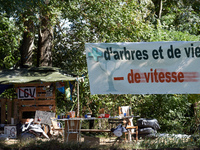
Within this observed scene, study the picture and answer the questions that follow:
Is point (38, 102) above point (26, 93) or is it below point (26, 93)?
below

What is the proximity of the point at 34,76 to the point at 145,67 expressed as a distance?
600 centimetres

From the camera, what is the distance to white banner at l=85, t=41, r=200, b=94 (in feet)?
25.8

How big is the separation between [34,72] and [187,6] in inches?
554

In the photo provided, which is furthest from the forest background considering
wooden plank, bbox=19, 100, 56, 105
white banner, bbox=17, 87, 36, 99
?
white banner, bbox=17, 87, 36, 99

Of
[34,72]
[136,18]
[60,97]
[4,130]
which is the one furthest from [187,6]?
[4,130]

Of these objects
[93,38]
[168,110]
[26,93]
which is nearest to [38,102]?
[26,93]

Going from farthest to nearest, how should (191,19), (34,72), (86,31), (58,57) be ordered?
1. (191,19)
2. (58,57)
3. (86,31)
4. (34,72)

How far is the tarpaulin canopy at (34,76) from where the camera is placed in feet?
39.5

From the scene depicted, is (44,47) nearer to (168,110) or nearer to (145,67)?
(168,110)

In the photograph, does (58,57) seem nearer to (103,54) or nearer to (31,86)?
(31,86)

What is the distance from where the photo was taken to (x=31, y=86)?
42.7 ft

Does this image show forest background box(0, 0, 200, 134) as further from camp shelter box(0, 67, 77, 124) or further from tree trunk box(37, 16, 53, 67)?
camp shelter box(0, 67, 77, 124)

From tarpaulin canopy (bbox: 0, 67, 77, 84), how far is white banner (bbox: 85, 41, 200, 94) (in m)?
4.04

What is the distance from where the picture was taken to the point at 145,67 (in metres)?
8.00
